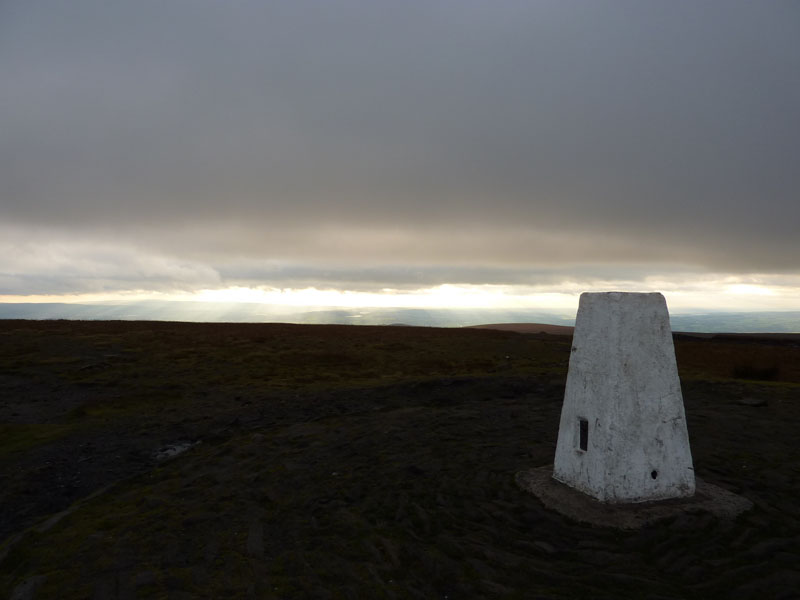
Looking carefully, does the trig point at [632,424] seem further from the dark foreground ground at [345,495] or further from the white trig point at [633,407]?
the dark foreground ground at [345,495]

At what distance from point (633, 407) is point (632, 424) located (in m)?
0.28

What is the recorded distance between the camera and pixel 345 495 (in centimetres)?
912

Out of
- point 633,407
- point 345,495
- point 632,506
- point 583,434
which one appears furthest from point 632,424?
point 345,495

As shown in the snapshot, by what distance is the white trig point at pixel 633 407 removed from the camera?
7512 mm

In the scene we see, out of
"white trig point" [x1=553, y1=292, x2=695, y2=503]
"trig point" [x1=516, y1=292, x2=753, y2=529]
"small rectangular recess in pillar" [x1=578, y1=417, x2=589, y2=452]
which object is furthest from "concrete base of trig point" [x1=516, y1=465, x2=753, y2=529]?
"small rectangular recess in pillar" [x1=578, y1=417, x2=589, y2=452]

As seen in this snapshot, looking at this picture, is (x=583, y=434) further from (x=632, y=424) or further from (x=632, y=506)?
(x=632, y=506)

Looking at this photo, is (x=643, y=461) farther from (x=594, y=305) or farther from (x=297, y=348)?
(x=297, y=348)

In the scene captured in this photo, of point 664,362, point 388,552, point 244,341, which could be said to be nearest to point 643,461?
point 664,362

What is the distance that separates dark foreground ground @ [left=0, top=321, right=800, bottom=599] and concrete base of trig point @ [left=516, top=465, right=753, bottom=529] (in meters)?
0.20

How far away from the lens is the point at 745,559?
6.28 m

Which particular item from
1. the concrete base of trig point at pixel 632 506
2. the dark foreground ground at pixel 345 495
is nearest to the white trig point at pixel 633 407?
the concrete base of trig point at pixel 632 506

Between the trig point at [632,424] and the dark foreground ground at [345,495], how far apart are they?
46 centimetres

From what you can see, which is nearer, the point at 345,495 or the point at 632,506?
the point at 632,506

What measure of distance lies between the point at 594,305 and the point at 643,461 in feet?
8.83
